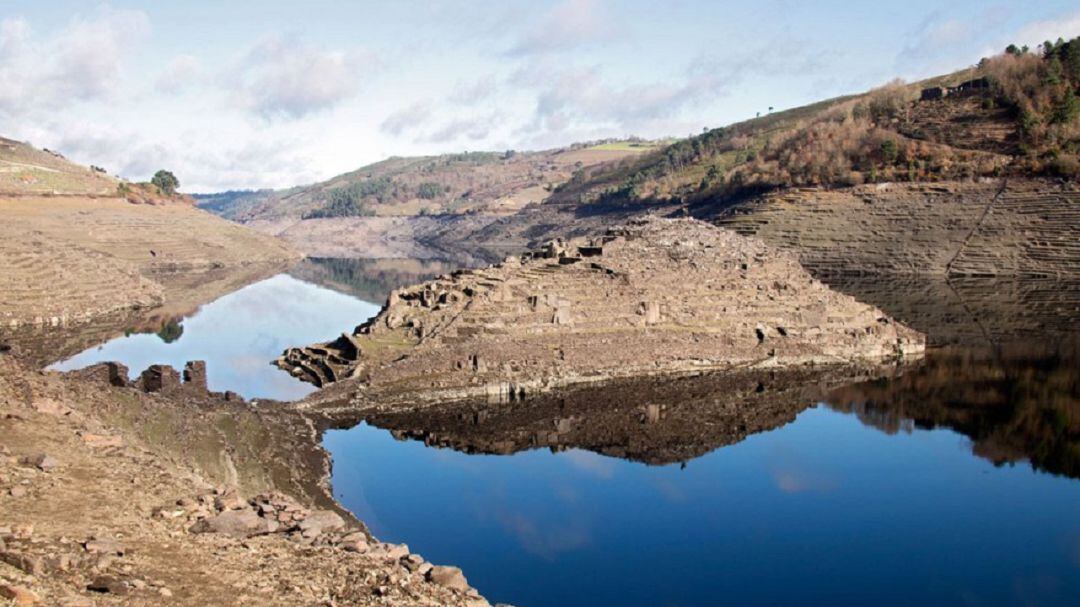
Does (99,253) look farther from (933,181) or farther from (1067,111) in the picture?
(1067,111)

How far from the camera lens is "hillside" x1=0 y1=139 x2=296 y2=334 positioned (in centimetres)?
5891

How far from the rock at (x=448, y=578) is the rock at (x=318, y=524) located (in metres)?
2.43

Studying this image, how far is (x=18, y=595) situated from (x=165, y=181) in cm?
12836

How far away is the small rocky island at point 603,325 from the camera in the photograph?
38.3 meters

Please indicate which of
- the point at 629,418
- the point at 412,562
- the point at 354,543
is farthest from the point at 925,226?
the point at 354,543

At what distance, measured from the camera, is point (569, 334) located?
41.2 metres

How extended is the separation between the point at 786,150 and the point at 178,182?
287 ft

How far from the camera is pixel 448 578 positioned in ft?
48.2

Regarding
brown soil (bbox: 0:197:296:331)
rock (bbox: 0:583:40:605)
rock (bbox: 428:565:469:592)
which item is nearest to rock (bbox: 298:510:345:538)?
rock (bbox: 428:565:469:592)

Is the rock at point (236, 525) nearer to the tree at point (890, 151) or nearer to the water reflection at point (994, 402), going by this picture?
the water reflection at point (994, 402)

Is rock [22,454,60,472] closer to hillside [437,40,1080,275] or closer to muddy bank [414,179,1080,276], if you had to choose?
muddy bank [414,179,1080,276]

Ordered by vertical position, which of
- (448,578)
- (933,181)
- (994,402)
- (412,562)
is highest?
(933,181)

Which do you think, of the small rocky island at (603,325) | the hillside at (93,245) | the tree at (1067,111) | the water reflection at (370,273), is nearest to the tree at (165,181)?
the hillside at (93,245)

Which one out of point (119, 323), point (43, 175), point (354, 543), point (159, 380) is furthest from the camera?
point (43, 175)
